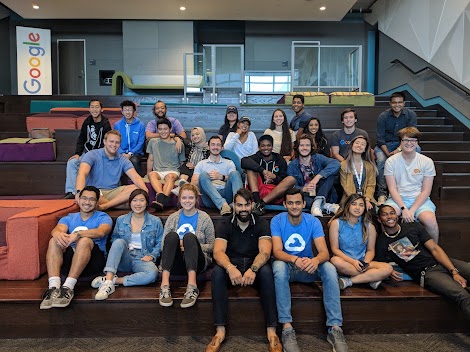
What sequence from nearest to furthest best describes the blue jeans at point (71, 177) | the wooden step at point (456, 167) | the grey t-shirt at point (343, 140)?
the blue jeans at point (71, 177) → the grey t-shirt at point (343, 140) → the wooden step at point (456, 167)

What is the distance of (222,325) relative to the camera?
2.69m

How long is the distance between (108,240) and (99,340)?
2.69 feet

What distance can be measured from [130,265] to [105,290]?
393 mm

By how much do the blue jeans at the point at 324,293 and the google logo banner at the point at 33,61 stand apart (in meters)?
9.42

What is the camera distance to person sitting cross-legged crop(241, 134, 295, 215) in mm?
3918

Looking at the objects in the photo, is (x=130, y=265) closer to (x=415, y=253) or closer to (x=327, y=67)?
(x=415, y=253)

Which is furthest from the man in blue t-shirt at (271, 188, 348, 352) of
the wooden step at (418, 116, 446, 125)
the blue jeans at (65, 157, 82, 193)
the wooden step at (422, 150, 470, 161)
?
the wooden step at (418, 116, 446, 125)

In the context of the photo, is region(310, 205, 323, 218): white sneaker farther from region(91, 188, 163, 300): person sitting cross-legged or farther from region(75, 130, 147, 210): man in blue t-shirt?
region(75, 130, 147, 210): man in blue t-shirt

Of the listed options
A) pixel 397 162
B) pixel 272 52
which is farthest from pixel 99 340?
pixel 272 52

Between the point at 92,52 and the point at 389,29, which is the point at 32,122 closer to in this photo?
the point at 92,52

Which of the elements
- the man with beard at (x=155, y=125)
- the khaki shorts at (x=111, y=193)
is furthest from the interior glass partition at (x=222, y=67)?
the khaki shorts at (x=111, y=193)

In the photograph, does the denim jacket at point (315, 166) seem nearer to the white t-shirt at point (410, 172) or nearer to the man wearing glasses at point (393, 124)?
the white t-shirt at point (410, 172)

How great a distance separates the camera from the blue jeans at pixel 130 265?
9.66 ft

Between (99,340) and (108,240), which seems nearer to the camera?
(99,340)
